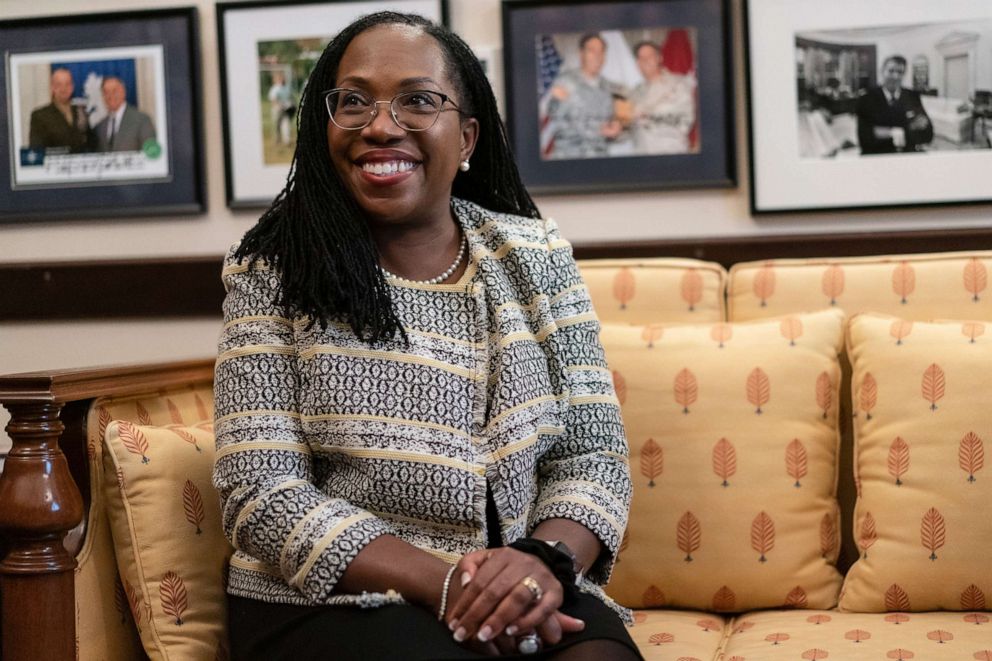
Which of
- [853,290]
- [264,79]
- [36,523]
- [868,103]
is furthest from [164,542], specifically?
[868,103]

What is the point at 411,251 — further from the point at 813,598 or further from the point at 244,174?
the point at 244,174

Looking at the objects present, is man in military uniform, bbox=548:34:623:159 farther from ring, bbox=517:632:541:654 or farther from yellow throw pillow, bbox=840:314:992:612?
ring, bbox=517:632:541:654

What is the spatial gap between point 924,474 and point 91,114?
7.04 ft

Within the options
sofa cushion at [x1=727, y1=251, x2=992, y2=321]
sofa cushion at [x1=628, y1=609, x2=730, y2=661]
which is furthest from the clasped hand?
sofa cushion at [x1=727, y1=251, x2=992, y2=321]

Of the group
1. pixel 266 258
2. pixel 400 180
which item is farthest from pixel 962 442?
pixel 266 258

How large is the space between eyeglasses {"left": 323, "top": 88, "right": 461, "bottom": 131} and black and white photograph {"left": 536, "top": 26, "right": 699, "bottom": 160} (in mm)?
997

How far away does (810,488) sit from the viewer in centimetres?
201

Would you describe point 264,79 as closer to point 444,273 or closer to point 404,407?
point 444,273

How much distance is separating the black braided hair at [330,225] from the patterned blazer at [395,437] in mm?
32

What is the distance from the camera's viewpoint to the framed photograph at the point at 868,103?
2.50 metres

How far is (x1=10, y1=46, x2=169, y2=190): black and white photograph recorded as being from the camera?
111 inches

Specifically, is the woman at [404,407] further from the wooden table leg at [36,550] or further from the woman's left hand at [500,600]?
the wooden table leg at [36,550]

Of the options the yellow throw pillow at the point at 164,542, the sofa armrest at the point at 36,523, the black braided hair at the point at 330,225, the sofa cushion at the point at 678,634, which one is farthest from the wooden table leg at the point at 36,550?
the sofa cushion at the point at 678,634

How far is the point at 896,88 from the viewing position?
8.27 feet
